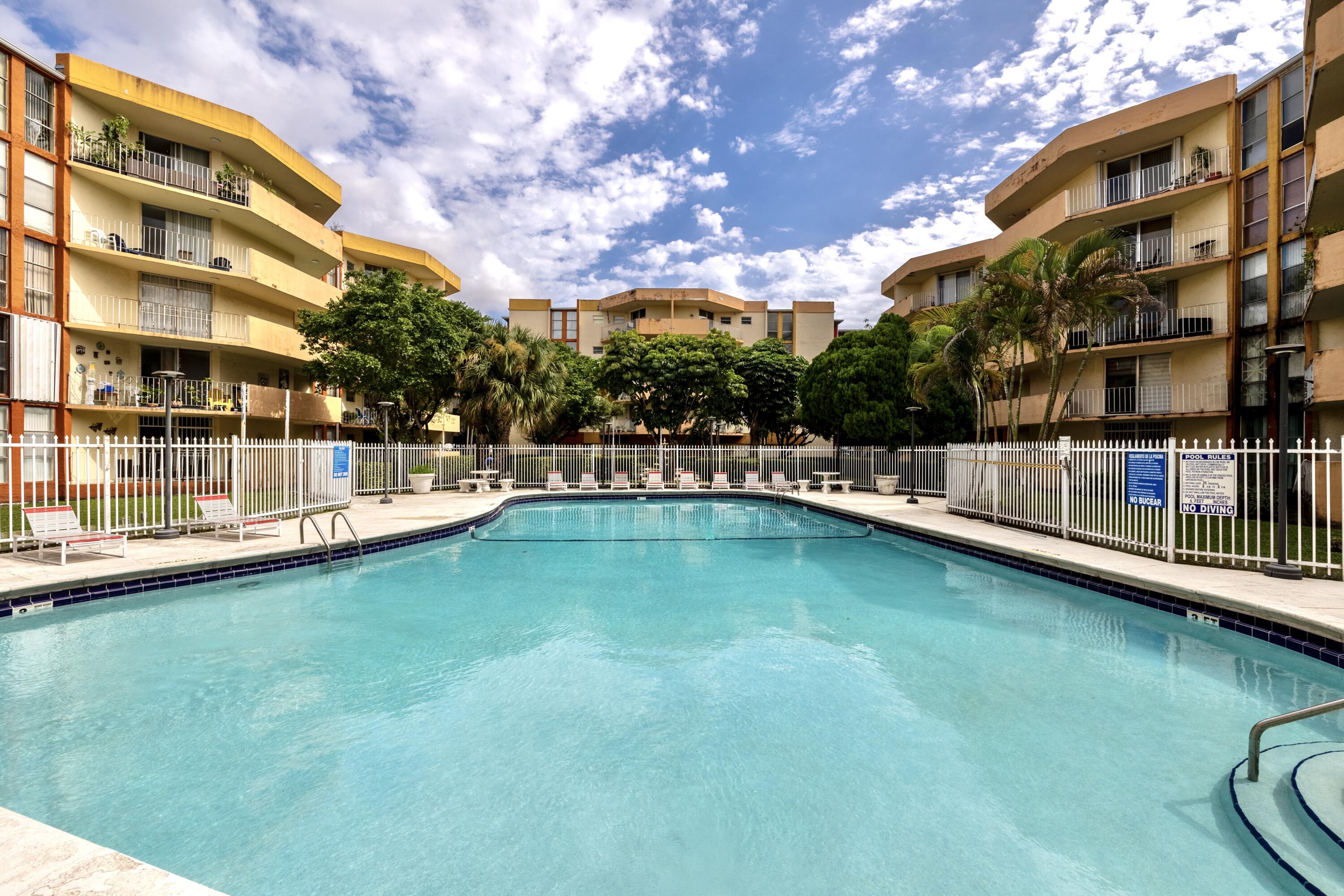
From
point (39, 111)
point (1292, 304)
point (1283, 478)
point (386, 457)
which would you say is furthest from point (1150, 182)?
point (39, 111)

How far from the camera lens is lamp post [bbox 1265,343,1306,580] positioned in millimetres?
6738

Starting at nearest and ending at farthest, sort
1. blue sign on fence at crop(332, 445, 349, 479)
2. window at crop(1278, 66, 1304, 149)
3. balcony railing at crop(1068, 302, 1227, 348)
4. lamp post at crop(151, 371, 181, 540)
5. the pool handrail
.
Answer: the pool handrail, lamp post at crop(151, 371, 181, 540), blue sign on fence at crop(332, 445, 349, 479), window at crop(1278, 66, 1304, 149), balcony railing at crop(1068, 302, 1227, 348)

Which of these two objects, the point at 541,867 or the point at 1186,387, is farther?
the point at 1186,387

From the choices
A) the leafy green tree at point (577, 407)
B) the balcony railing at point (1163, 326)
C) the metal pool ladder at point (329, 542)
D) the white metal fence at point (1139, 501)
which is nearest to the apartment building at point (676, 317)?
the leafy green tree at point (577, 407)

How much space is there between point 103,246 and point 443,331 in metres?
9.22

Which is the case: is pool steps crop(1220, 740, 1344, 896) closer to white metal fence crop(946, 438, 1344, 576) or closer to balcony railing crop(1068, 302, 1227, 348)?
white metal fence crop(946, 438, 1344, 576)

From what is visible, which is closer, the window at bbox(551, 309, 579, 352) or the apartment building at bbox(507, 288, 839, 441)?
the apartment building at bbox(507, 288, 839, 441)

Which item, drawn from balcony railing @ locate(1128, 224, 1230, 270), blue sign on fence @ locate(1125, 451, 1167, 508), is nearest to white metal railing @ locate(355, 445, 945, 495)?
balcony railing @ locate(1128, 224, 1230, 270)

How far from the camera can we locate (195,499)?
9555mm

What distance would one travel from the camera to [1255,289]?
16.8 metres

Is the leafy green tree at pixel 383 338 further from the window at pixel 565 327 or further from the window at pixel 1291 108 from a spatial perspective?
the window at pixel 565 327

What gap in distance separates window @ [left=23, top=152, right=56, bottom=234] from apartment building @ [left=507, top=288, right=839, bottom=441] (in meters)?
28.7

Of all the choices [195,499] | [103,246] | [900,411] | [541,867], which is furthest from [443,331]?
[541,867]

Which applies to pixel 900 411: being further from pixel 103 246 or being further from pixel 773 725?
pixel 103 246
